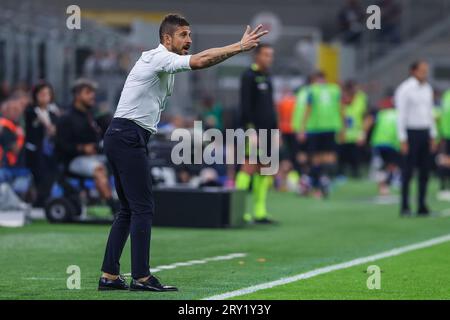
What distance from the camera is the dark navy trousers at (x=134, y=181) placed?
9.56 m

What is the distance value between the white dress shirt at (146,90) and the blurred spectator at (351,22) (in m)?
26.5

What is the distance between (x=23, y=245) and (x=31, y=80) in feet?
34.1

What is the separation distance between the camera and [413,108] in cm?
1883

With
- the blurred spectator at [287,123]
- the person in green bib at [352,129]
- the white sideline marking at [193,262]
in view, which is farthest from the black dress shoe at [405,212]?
the person in green bib at [352,129]

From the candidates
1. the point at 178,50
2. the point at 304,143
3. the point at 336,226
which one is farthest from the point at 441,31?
the point at 178,50

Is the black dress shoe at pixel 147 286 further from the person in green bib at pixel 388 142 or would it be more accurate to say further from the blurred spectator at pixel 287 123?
the blurred spectator at pixel 287 123

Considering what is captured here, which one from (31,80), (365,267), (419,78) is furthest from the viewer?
(31,80)

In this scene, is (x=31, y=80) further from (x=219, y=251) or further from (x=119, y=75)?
(x=219, y=251)

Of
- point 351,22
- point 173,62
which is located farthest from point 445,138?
point 173,62

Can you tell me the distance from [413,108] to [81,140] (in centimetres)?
513

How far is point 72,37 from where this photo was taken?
24.1m

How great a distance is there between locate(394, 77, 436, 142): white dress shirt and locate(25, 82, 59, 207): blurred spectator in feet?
16.5

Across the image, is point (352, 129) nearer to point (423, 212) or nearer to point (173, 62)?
point (423, 212)
